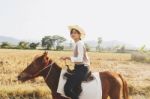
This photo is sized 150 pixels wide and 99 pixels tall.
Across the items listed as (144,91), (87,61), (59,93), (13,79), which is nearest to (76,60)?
(87,61)

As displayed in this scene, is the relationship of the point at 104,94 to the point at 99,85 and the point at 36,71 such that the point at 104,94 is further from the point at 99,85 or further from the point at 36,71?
the point at 36,71

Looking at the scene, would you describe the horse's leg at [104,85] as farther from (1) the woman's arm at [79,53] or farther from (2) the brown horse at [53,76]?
(1) the woman's arm at [79,53]

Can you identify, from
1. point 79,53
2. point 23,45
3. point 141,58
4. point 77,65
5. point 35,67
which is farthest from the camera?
point 23,45

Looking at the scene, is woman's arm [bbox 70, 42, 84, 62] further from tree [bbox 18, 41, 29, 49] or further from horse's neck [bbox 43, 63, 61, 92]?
tree [bbox 18, 41, 29, 49]

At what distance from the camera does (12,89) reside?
40.6 ft

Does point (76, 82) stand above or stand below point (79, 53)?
below

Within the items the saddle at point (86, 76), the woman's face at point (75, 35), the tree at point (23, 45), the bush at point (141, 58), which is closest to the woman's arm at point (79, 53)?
the woman's face at point (75, 35)

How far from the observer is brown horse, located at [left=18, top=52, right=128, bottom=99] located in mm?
8656

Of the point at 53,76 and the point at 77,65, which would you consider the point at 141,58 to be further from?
the point at 77,65

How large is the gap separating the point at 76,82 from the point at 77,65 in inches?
14.2

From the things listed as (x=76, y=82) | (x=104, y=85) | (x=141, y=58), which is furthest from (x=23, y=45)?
(x=76, y=82)

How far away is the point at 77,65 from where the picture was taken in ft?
27.2

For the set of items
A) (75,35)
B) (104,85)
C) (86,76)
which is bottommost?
(104,85)

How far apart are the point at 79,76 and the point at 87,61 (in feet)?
1.19
